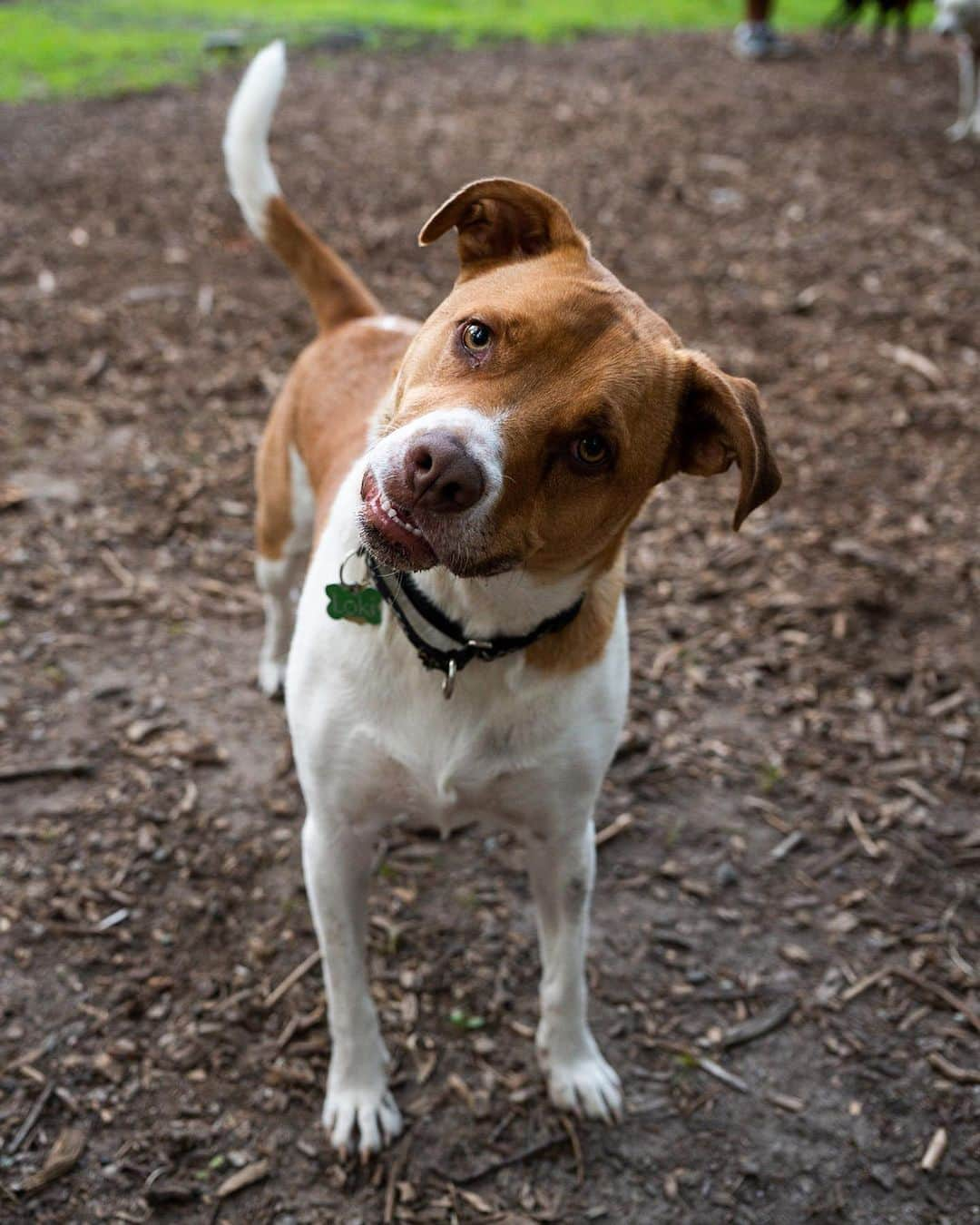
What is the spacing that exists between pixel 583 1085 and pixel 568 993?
0.26 metres

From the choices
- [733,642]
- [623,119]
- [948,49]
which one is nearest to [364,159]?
[623,119]

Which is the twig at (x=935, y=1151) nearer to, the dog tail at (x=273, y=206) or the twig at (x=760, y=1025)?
the twig at (x=760, y=1025)

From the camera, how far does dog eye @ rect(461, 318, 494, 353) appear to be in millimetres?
2047

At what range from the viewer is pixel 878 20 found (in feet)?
42.8

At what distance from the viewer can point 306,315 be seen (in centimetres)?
601

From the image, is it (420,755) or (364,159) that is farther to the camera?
(364,159)

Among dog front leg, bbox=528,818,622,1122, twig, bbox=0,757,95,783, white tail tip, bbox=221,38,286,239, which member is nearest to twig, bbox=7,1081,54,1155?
twig, bbox=0,757,95,783

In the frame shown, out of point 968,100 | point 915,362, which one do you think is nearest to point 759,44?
point 968,100

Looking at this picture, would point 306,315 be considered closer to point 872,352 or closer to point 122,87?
point 872,352

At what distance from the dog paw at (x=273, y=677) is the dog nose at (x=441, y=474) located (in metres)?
2.17

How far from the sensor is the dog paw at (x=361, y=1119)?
2.71 m

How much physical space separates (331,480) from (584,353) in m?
0.99

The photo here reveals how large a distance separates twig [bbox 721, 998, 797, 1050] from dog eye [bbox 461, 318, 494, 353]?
1.98m

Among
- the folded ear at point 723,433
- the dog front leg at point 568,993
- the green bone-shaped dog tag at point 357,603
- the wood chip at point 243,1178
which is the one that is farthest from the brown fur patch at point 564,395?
the wood chip at point 243,1178
